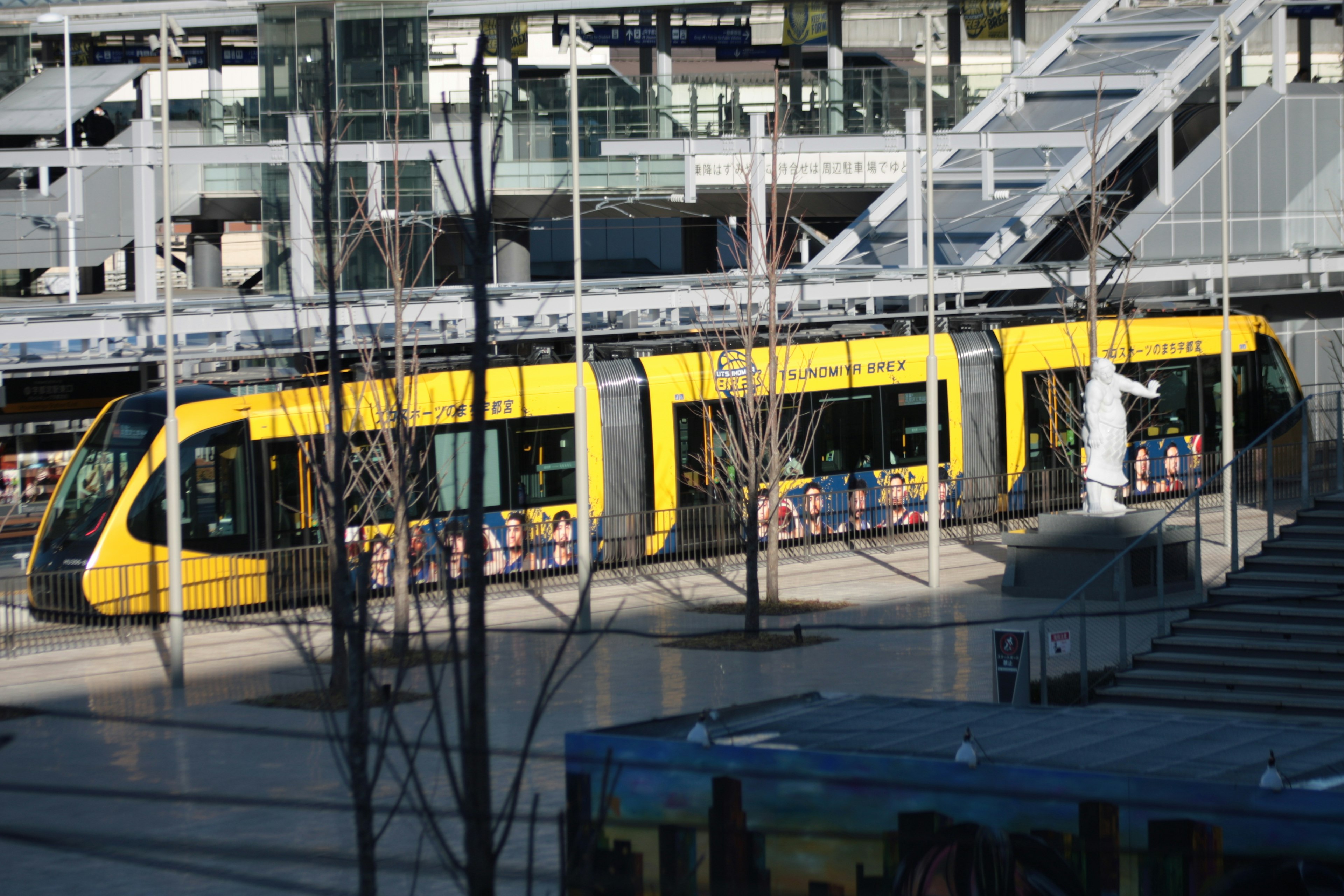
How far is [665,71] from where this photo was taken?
145 feet

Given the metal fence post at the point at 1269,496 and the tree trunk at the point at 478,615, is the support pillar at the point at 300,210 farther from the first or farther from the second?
the tree trunk at the point at 478,615

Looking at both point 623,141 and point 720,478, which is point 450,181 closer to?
point 623,141

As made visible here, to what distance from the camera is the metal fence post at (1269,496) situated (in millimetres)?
15930

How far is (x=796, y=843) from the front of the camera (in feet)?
23.7

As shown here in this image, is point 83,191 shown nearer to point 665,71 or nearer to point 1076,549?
point 665,71

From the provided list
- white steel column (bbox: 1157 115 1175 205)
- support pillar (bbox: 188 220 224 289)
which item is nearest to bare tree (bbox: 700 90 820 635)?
white steel column (bbox: 1157 115 1175 205)

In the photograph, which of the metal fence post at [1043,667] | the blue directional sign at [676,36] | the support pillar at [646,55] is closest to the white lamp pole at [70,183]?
the blue directional sign at [676,36]

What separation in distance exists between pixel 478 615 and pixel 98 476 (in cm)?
1660

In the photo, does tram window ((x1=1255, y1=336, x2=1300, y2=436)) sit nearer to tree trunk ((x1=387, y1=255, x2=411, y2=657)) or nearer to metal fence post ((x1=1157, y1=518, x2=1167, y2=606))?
metal fence post ((x1=1157, y1=518, x2=1167, y2=606))

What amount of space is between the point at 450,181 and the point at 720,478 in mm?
18506

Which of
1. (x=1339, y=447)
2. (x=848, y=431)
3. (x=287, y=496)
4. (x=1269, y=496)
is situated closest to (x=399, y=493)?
(x=287, y=496)

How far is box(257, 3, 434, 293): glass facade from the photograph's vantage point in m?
36.3

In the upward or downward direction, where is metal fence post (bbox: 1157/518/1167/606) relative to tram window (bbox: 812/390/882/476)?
downward

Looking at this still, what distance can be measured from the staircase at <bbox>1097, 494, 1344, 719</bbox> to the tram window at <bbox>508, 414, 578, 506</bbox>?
33.1ft
